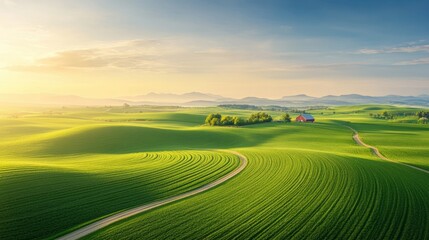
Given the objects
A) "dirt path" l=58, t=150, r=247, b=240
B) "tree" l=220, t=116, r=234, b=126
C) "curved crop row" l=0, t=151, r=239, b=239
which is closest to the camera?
"dirt path" l=58, t=150, r=247, b=240

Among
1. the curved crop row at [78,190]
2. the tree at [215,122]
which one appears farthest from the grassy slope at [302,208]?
the tree at [215,122]

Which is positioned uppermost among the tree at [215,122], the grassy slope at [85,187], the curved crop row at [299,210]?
the tree at [215,122]

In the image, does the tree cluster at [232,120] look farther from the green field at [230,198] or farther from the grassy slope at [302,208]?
the grassy slope at [302,208]

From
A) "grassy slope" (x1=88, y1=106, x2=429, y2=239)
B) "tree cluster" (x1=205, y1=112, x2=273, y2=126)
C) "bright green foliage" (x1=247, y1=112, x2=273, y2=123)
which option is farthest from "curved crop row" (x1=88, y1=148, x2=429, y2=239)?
"bright green foliage" (x1=247, y1=112, x2=273, y2=123)

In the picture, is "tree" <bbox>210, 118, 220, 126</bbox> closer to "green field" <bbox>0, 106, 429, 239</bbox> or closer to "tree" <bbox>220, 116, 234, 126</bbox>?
"tree" <bbox>220, 116, 234, 126</bbox>

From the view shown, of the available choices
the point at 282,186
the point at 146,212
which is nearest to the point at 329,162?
the point at 282,186

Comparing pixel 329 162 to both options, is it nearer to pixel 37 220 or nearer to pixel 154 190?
pixel 154 190
